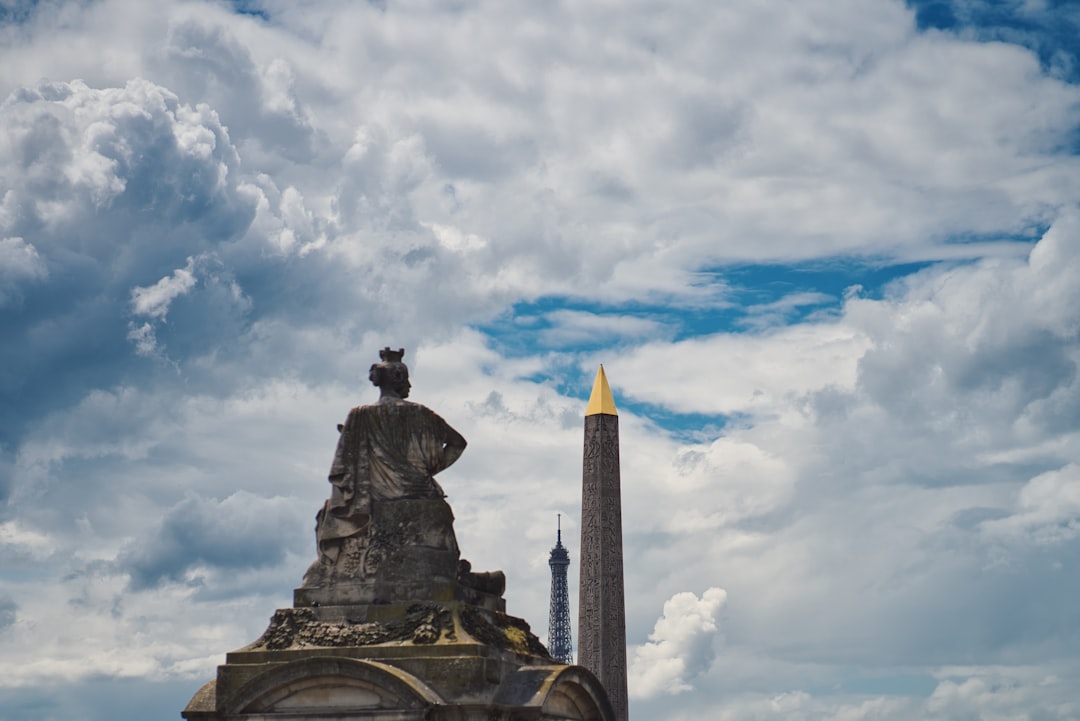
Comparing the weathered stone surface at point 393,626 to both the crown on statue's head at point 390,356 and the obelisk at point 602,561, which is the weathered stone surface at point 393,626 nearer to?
the crown on statue's head at point 390,356

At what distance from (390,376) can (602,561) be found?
83.5 ft

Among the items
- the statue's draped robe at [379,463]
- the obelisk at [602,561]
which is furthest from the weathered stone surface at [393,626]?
the obelisk at [602,561]

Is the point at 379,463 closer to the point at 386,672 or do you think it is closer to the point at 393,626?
the point at 393,626

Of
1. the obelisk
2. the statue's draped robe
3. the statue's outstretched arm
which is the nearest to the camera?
the statue's draped robe

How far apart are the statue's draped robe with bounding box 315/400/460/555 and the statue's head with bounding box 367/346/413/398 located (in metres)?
0.30

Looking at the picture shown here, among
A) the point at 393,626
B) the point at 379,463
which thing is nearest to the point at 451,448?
the point at 379,463

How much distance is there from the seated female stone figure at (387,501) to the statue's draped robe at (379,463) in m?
0.01

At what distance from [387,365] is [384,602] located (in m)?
3.04

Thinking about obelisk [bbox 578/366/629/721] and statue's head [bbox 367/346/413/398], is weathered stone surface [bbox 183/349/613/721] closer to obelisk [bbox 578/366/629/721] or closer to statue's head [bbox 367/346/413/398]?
statue's head [bbox 367/346/413/398]

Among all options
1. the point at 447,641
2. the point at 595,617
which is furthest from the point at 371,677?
the point at 595,617

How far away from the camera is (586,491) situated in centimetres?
4678

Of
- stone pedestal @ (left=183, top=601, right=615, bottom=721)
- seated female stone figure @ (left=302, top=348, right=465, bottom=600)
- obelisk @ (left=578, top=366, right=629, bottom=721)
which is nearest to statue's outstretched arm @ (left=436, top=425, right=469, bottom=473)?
seated female stone figure @ (left=302, top=348, right=465, bottom=600)

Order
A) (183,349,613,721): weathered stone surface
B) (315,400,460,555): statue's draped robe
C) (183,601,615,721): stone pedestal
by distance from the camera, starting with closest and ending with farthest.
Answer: (183,601,615,721): stone pedestal < (183,349,613,721): weathered stone surface < (315,400,460,555): statue's draped robe

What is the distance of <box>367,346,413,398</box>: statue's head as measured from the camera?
2136cm
